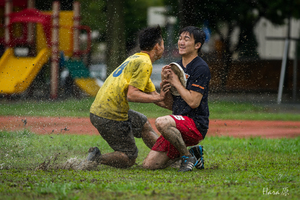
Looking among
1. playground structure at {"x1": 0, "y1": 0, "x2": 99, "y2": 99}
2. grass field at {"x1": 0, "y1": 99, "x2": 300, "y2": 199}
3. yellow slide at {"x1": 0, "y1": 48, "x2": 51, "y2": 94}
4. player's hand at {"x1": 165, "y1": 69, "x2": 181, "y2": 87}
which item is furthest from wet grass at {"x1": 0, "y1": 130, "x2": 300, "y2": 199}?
playground structure at {"x1": 0, "y1": 0, "x2": 99, "y2": 99}

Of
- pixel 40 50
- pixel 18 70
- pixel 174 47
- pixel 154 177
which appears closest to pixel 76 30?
pixel 40 50

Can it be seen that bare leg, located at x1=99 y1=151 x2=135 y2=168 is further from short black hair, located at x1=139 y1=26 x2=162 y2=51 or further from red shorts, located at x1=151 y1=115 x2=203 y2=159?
short black hair, located at x1=139 y1=26 x2=162 y2=51

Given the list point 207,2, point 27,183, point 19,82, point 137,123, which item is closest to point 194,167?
point 137,123

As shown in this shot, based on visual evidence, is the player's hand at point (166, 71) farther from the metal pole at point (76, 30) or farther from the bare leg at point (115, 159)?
the metal pole at point (76, 30)

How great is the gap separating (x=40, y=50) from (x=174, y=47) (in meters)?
6.58

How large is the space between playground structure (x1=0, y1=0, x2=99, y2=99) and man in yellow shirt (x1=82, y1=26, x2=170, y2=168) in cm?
888

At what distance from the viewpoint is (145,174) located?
14.0 feet

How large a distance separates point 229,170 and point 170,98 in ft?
3.62

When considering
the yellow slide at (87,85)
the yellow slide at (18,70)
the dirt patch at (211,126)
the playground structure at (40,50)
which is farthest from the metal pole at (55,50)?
Answer: the dirt patch at (211,126)

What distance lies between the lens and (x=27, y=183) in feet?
12.1

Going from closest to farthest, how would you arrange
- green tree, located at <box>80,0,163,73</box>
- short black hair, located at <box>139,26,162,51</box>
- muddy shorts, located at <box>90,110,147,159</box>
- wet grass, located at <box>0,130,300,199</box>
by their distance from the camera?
wet grass, located at <box>0,130,300,199</box>, muddy shorts, located at <box>90,110,147,159</box>, short black hair, located at <box>139,26,162,51</box>, green tree, located at <box>80,0,163,73</box>

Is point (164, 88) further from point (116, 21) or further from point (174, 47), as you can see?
point (174, 47)

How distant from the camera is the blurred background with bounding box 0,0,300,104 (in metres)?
14.1

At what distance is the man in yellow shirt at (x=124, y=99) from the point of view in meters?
4.37
